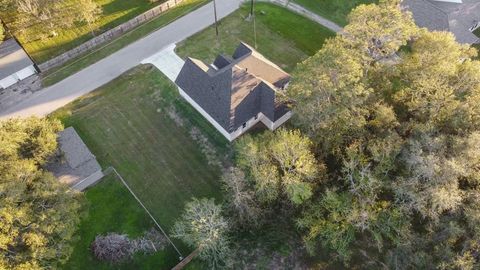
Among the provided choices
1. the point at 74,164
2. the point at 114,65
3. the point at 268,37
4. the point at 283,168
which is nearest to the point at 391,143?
the point at 283,168

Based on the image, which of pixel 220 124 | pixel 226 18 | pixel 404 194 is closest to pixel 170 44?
pixel 226 18

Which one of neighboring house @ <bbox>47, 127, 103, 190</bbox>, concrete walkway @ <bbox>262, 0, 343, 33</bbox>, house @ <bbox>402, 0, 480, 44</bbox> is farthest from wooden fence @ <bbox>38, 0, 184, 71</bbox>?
house @ <bbox>402, 0, 480, 44</bbox>

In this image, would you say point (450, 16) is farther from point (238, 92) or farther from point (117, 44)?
point (117, 44)

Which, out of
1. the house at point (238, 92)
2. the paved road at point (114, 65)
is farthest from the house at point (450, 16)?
the paved road at point (114, 65)

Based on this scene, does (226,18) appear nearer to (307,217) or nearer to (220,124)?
(220,124)

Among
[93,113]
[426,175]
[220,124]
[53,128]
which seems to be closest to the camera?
[426,175]

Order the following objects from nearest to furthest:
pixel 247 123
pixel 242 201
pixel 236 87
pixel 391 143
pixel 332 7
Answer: pixel 391 143, pixel 242 201, pixel 236 87, pixel 247 123, pixel 332 7
